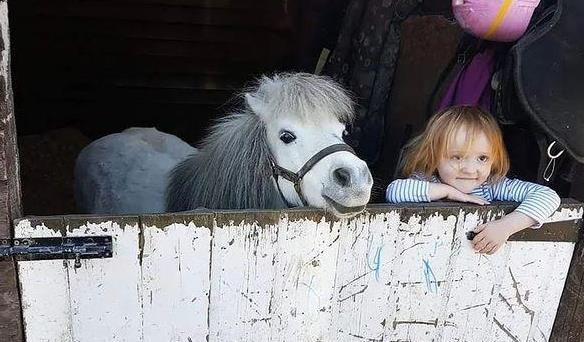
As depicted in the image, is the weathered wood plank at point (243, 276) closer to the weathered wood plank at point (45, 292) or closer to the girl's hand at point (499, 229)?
the weathered wood plank at point (45, 292)

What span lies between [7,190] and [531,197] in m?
1.30

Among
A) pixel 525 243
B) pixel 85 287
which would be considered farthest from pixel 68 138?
pixel 525 243

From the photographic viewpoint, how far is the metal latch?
124 centimetres

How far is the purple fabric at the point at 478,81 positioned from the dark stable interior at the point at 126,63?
1.88 meters

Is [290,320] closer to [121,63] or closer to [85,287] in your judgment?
[85,287]

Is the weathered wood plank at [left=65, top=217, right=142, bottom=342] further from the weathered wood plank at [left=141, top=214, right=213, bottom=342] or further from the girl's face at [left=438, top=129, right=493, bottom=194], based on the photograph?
the girl's face at [left=438, top=129, right=493, bottom=194]

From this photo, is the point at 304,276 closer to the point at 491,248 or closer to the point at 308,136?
the point at 308,136

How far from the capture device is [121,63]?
4.76m

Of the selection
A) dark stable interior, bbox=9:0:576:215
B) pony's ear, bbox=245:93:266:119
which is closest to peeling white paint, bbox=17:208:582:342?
pony's ear, bbox=245:93:266:119

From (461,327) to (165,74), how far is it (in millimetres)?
3805

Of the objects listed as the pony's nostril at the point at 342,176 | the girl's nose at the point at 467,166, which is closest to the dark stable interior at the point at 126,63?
the girl's nose at the point at 467,166

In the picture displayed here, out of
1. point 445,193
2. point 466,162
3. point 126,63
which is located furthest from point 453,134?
point 126,63

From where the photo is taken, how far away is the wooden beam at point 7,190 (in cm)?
116

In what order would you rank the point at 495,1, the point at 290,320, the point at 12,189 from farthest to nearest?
the point at 495,1
the point at 290,320
the point at 12,189
